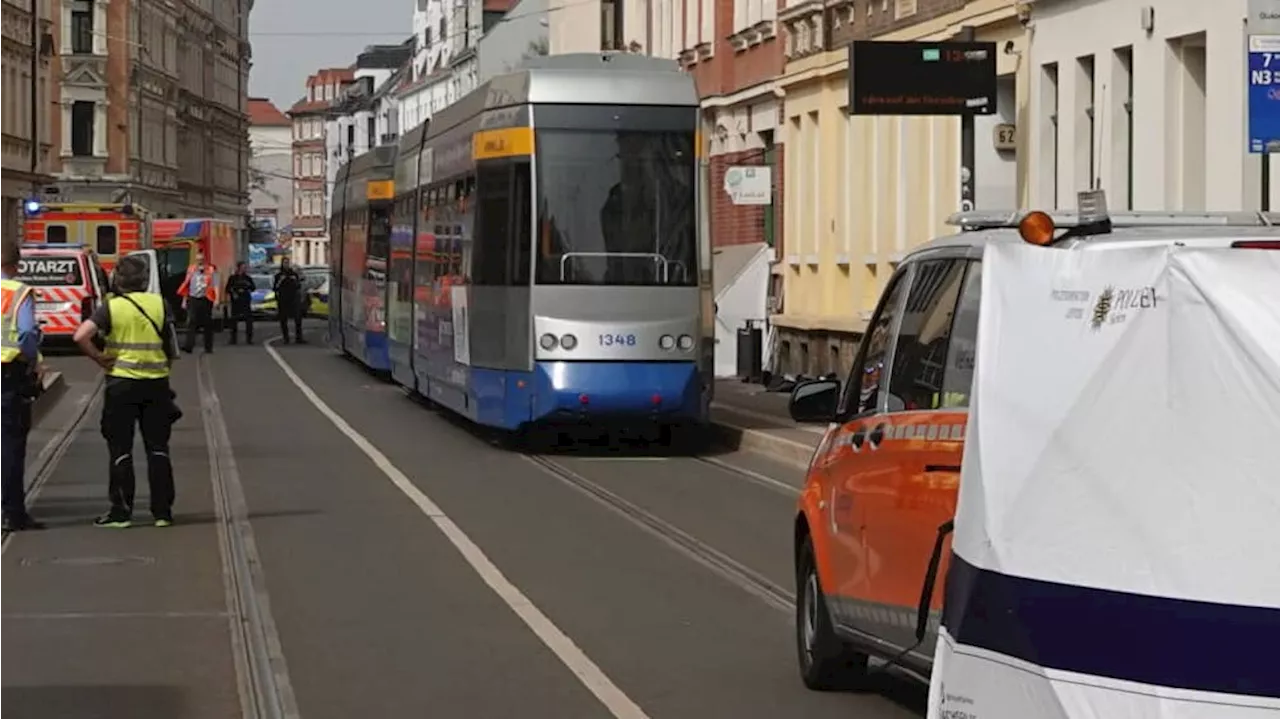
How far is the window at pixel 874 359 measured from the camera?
8938 mm

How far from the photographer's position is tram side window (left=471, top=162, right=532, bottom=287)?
72.1ft

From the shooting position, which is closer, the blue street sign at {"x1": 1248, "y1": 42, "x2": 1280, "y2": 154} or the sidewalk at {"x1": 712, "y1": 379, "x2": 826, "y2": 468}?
the blue street sign at {"x1": 1248, "y1": 42, "x2": 1280, "y2": 154}

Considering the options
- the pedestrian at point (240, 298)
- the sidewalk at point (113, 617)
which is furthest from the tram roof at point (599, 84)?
the pedestrian at point (240, 298)

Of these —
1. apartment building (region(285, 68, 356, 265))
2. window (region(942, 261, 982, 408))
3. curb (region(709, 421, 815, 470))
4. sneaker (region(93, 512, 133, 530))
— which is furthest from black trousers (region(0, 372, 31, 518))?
apartment building (region(285, 68, 356, 265))

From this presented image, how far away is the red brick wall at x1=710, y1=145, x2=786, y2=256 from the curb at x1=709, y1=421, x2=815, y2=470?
13204 millimetres

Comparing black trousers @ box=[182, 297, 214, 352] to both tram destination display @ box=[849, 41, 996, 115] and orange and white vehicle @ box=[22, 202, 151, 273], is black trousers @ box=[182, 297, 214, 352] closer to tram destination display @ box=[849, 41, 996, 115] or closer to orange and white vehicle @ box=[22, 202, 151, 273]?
orange and white vehicle @ box=[22, 202, 151, 273]

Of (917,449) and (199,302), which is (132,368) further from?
(199,302)

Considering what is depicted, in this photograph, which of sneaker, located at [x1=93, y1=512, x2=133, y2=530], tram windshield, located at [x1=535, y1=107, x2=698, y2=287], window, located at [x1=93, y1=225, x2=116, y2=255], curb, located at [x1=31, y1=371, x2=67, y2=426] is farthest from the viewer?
window, located at [x1=93, y1=225, x2=116, y2=255]

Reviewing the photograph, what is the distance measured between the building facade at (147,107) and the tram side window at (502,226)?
5629 cm

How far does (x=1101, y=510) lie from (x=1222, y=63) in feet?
55.6

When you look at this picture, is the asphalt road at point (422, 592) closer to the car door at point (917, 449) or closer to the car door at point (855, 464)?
the car door at point (855, 464)

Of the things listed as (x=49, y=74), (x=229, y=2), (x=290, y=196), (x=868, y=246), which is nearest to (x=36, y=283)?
(x=868, y=246)

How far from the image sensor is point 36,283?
145ft

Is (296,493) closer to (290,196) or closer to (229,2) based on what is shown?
(229,2)
